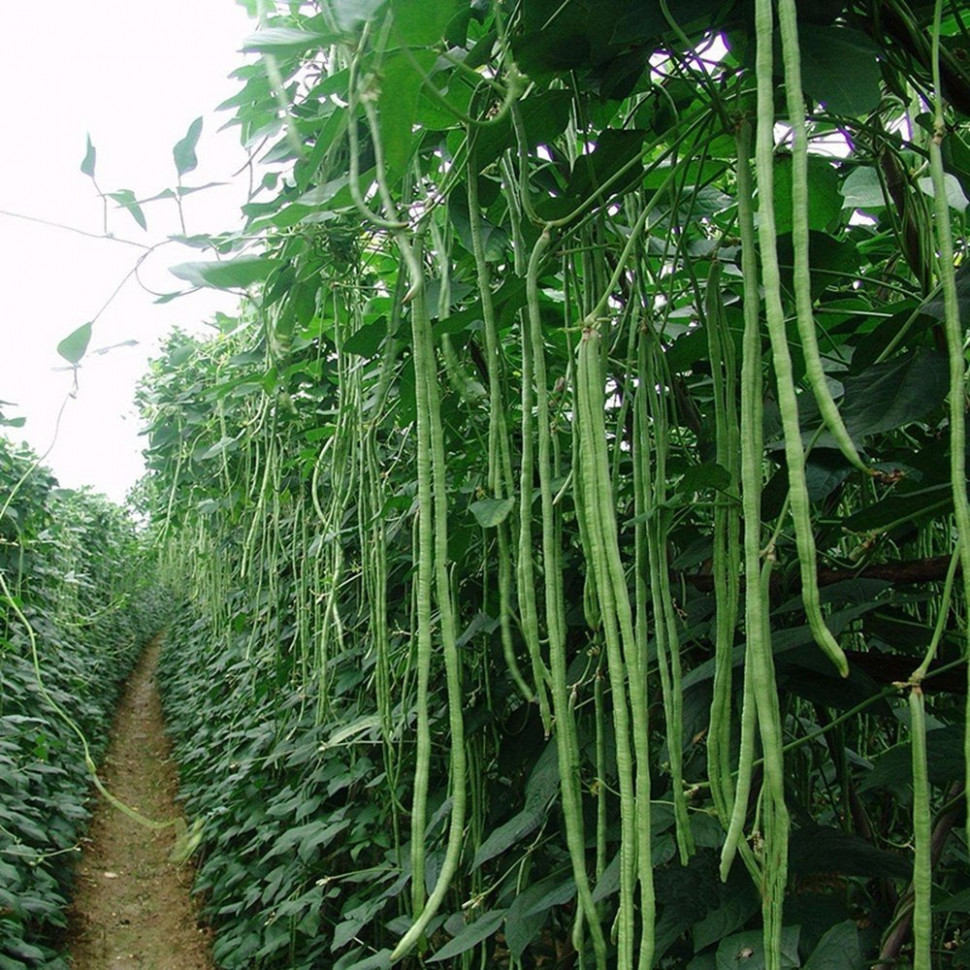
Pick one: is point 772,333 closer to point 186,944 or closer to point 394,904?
point 394,904

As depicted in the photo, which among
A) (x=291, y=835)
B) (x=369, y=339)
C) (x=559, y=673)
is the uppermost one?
(x=369, y=339)

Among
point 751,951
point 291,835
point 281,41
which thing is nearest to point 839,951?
point 751,951

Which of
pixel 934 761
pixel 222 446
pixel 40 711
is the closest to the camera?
pixel 934 761

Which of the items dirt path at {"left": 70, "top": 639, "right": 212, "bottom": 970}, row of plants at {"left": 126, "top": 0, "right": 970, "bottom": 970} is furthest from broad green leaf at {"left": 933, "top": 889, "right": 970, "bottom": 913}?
dirt path at {"left": 70, "top": 639, "right": 212, "bottom": 970}

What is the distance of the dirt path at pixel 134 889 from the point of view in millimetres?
2896

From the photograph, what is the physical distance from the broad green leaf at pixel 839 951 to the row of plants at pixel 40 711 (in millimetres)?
765

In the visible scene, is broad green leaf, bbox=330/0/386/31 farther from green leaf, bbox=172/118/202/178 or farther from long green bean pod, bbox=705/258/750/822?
green leaf, bbox=172/118/202/178

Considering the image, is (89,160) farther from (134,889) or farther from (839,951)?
(134,889)

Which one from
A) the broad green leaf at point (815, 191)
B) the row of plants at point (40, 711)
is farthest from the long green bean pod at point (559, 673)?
the row of plants at point (40, 711)

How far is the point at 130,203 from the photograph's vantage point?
95cm

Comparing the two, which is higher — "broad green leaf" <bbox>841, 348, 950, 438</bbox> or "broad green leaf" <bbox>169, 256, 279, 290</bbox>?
"broad green leaf" <bbox>169, 256, 279, 290</bbox>

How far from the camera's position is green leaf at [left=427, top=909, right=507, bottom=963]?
107 centimetres

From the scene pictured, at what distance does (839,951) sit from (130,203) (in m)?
0.98

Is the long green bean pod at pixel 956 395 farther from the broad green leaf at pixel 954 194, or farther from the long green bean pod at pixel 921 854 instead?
the broad green leaf at pixel 954 194
